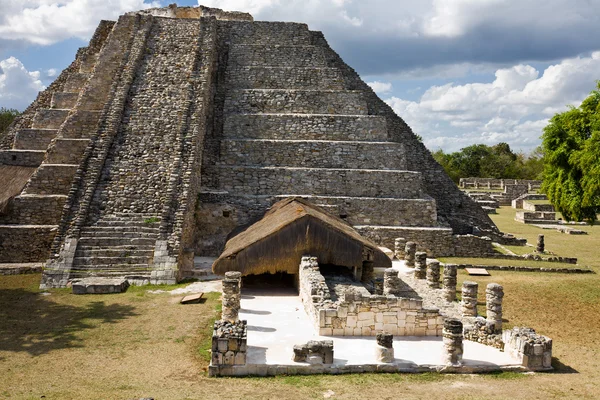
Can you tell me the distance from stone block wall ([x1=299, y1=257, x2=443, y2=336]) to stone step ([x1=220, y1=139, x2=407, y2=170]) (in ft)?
35.6

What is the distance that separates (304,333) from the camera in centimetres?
1077

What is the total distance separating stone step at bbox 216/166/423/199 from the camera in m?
20.3

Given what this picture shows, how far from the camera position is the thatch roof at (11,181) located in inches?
706

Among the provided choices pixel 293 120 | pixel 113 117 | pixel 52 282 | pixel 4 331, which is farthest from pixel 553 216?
pixel 4 331

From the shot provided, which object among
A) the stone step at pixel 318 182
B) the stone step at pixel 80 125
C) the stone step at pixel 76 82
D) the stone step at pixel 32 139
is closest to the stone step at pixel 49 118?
the stone step at pixel 32 139

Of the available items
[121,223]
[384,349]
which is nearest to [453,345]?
[384,349]

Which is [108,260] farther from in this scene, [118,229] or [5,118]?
[5,118]

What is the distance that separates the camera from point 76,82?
947 inches

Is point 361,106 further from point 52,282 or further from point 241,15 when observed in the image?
Answer: point 52,282

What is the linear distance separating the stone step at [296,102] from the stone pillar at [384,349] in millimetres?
15346

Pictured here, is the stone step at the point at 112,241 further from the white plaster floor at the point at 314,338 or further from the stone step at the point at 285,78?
the stone step at the point at 285,78

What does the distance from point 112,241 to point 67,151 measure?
5.36m

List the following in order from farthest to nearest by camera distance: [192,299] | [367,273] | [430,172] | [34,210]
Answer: [430,172]
[34,210]
[367,273]
[192,299]

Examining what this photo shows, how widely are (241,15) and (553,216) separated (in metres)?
22.7
